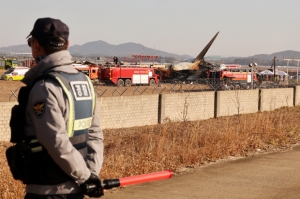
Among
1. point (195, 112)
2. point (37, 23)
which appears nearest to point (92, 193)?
point (37, 23)

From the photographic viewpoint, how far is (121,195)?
23.9 ft

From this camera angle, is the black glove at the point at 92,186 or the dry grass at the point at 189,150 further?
the dry grass at the point at 189,150

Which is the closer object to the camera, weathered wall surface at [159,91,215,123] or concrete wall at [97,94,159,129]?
concrete wall at [97,94,159,129]

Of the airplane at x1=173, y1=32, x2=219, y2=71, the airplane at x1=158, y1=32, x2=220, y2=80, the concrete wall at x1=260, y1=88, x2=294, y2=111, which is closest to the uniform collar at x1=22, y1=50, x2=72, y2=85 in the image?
the concrete wall at x1=260, y1=88, x2=294, y2=111

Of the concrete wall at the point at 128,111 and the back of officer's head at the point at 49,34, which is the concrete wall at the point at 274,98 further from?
the back of officer's head at the point at 49,34

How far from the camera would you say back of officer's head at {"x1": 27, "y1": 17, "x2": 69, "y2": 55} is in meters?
3.41

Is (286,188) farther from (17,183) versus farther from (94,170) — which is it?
(94,170)

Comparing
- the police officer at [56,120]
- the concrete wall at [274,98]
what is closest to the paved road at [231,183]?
the police officer at [56,120]

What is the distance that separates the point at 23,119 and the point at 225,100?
21.3 m

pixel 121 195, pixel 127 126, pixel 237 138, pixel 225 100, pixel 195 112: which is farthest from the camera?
pixel 225 100

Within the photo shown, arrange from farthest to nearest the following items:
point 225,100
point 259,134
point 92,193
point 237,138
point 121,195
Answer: point 225,100 → point 259,134 → point 237,138 → point 121,195 → point 92,193

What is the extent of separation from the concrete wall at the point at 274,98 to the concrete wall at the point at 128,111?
7666 mm

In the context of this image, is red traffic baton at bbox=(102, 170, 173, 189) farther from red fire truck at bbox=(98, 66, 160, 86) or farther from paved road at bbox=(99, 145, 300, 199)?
red fire truck at bbox=(98, 66, 160, 86)

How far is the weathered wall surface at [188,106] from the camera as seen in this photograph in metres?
21.1
